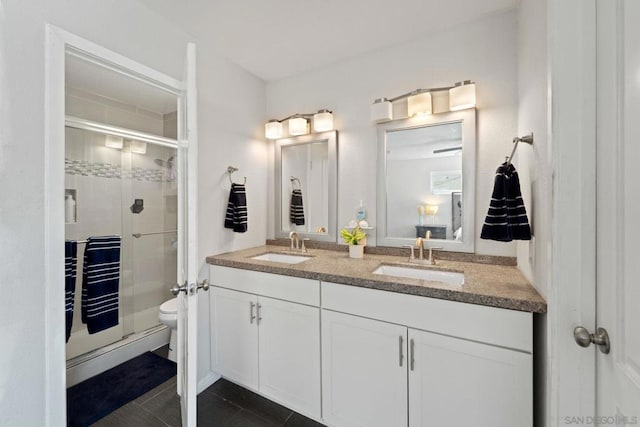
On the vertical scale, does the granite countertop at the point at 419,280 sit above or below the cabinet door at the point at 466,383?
above

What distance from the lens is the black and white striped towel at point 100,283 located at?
Answer: 6.45ft

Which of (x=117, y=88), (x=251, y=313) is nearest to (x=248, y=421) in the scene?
(x=251, y=313)

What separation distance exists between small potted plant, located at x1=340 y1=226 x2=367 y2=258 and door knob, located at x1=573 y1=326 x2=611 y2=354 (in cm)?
123

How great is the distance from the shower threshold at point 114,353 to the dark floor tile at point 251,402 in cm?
86

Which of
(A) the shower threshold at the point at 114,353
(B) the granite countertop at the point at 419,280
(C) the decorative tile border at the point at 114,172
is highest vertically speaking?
(C) the decorative tile border at the point at 114,172

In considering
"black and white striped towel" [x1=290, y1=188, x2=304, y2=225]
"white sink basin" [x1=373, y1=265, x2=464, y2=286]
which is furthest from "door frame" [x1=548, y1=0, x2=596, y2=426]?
"black and white striped towel" [x1=290, y1=188, x2=304, y2=225]

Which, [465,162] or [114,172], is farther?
[114,172]

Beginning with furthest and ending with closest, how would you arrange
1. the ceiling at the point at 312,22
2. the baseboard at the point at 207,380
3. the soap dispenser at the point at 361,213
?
the soap dispenser at the point at 361,213
the baseboard at the point at 207,380
the ceiling at the point at 312,22

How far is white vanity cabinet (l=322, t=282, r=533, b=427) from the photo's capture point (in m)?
1.09

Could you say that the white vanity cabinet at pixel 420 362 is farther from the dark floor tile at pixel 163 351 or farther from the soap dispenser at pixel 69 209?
the soap dispenser at pixel 69 209

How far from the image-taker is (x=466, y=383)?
1.17m

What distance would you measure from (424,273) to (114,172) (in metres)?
2.87
